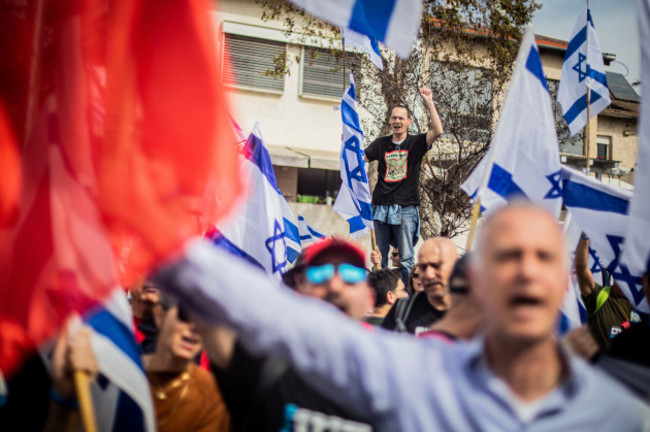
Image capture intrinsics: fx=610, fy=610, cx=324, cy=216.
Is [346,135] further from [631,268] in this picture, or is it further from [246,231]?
[631,268]

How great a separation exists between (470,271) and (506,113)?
241 cm

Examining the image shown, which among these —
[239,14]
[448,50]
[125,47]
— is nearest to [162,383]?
[125,47]

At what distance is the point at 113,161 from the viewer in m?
1.46

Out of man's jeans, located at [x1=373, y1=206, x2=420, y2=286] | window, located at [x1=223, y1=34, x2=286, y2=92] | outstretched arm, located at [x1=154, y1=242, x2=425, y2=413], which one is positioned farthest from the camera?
window, located at [x1=223, y1=34, x2=286, y2=92]

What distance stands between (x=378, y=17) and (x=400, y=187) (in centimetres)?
449

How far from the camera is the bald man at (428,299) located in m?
3.21

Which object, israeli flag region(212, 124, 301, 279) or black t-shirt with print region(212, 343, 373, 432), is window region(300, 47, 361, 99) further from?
black t-shirt with print region(212, 343, 373, 432)

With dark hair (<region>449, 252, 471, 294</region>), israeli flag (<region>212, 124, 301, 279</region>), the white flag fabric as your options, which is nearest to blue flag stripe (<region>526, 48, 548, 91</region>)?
the white flag fabric

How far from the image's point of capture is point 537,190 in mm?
3818

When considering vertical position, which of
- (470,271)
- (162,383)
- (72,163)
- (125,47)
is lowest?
(162,383)

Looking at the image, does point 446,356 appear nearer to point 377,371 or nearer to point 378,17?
point 377,371

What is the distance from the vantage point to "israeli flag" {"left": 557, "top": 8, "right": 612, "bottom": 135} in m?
5.96

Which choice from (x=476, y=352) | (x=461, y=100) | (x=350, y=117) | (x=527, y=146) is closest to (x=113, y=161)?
(x=476, y=352)

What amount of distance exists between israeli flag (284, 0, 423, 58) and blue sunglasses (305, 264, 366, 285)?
90cm
